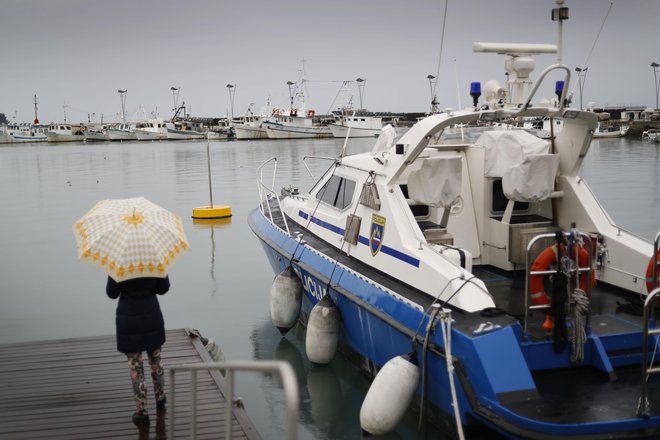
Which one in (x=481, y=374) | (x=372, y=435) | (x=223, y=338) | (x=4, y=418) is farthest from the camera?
(x=223, y=338)

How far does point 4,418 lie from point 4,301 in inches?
257

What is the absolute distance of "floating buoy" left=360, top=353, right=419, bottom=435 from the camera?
5.61 metres

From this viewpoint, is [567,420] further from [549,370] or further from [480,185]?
[480,185]

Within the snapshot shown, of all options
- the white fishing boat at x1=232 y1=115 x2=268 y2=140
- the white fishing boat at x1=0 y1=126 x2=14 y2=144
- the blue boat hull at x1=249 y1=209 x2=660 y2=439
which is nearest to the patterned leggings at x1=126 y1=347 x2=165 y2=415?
the blue boat hull at x1=249 y1=209 x2=660 y2=439

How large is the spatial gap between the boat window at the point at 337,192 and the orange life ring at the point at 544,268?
2.75 metres

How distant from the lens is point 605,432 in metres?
4.68

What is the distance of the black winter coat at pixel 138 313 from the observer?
16.2 feet

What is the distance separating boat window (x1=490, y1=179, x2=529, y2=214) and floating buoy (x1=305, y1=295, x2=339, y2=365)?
2.16 metres

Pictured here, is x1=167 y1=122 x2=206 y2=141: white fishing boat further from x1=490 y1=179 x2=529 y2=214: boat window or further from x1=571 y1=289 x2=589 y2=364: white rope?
x1=571 y1=289 x2=589 y2=364: white rope

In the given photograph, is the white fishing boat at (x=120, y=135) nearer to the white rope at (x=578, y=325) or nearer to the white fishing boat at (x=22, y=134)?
the white fishing boat at (x=22, y=134)

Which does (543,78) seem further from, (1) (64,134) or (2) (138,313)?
(1) (64,134)

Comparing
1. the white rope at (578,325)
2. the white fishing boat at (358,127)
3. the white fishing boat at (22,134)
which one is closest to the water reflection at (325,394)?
the white rope at (578,325)

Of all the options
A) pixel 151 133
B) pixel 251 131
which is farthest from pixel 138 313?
pixel 151 133

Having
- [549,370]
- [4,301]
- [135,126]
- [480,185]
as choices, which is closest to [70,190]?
[4,301]
